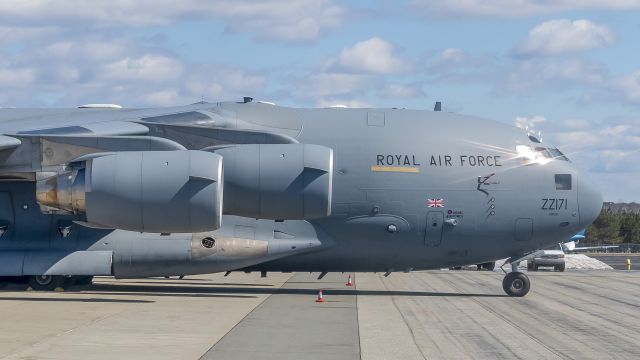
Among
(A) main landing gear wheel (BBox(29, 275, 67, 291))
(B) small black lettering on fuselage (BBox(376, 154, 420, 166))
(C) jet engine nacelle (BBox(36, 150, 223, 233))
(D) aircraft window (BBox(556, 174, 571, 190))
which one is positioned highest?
(B) small black lettering on fuselage (BBox(376, 154, 420, 166))

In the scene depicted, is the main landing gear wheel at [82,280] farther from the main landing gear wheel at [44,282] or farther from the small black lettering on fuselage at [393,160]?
the small black lettering on fuselage at [393,160]

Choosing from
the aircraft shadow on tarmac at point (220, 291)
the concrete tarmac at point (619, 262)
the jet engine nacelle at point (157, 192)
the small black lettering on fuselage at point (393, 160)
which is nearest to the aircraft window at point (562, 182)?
the aircraft shadow on tarmac at point (220, 291)

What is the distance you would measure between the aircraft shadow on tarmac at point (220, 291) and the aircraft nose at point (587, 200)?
114 inches

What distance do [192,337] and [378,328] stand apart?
136 inches

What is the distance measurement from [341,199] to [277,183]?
13.6 ft

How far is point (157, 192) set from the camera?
753 inches

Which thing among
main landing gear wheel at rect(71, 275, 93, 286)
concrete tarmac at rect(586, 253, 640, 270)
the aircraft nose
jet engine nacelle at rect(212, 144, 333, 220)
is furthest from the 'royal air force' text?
concrete tarmac at rect(586, 253, 640, 270)

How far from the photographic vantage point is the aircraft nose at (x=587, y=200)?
24.5 metres

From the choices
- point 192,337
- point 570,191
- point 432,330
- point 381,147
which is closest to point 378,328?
point 432,330

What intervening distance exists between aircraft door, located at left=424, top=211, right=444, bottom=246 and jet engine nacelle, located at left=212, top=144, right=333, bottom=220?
4525 mm

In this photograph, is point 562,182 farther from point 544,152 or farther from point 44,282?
point 44,282

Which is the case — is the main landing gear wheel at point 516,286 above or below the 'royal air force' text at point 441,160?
below

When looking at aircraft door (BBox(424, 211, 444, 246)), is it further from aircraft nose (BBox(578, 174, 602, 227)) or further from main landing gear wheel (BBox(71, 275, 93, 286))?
main landing gear wheel (BBox(71, 275, 93, 286))

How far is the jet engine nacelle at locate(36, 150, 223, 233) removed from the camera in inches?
752
